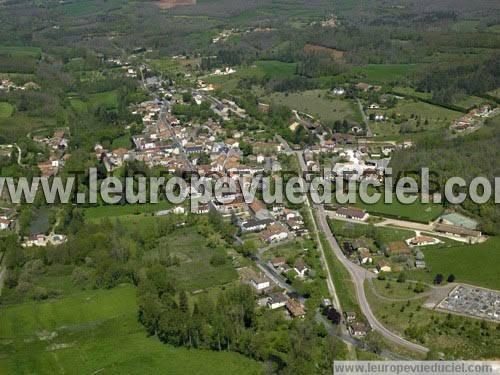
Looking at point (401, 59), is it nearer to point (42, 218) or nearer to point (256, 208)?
point (256, 208)

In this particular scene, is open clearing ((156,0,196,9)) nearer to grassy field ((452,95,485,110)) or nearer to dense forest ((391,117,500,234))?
grassy field ((452,95,485,110))

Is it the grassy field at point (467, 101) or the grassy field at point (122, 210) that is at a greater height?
the grassy field at point (467, 101)

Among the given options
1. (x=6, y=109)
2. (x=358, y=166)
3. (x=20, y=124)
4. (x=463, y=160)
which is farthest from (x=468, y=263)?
(x=6, y=109)

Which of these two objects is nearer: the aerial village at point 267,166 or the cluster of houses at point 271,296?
the cluster of houses at point 271,296

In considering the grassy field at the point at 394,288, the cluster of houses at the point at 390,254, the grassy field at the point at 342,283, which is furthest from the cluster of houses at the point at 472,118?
the grassy field at the point at 394,288

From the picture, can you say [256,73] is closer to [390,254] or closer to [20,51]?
[20,51]

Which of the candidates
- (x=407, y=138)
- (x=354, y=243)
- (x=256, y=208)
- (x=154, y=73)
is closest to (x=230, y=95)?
(x=154, y=73)

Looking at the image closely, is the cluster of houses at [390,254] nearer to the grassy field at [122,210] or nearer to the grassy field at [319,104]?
the grassy field at [122,210]
